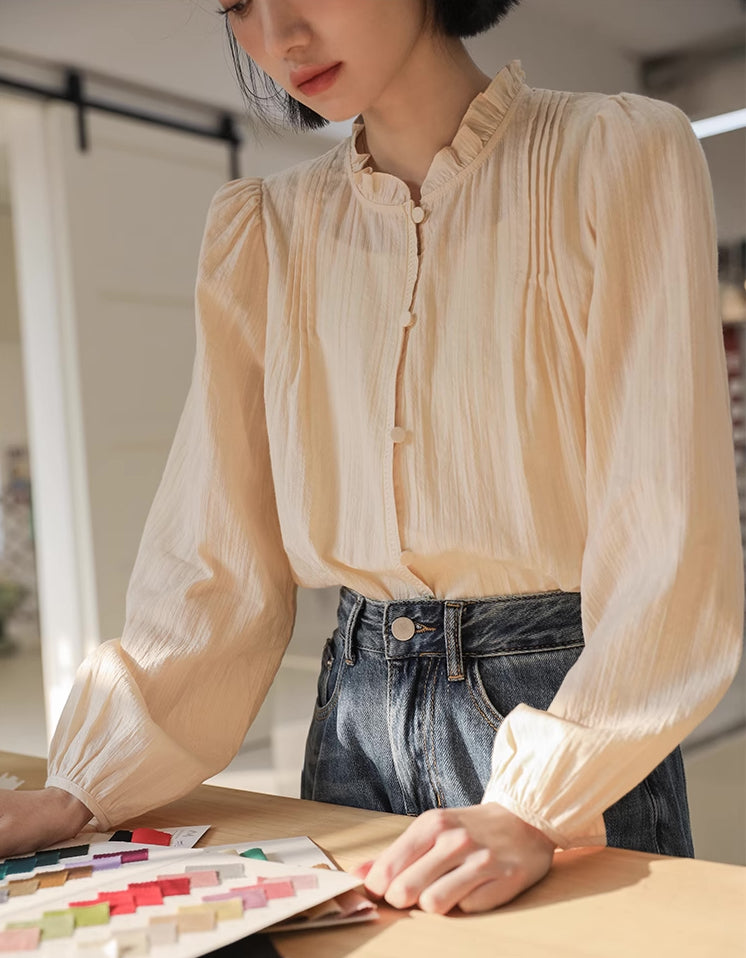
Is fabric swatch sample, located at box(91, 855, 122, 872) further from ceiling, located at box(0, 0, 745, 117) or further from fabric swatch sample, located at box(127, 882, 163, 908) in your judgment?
ceiling, located at box(0, 0, 745, 117)

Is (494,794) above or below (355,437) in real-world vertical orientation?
below

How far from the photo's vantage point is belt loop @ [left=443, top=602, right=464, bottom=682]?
86cm

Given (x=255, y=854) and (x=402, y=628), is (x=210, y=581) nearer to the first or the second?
(x=402, y=628)

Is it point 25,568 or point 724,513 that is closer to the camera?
point 724,513

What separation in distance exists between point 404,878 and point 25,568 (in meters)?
7.54

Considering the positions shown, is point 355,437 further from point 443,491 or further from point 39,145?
point 39,145

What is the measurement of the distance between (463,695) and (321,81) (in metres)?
0.48

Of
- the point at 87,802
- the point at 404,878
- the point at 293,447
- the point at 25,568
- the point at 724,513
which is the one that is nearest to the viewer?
the point at 404,878

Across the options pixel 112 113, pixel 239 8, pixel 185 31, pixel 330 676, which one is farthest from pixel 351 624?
pixel 112 113

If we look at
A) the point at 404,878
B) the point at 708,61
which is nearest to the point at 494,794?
the point at 404,878

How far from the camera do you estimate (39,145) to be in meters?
3.54

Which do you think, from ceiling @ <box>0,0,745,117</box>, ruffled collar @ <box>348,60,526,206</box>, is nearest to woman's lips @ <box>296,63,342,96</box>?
ruffled collar @ <box>348,60,526,206</box>

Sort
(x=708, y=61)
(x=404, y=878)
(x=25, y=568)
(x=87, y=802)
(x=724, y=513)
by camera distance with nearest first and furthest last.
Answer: (x=404, y=878)
(x=724, y=513)
(x=87, y=802)
(x=708, y=61)
(x=25, y=568)

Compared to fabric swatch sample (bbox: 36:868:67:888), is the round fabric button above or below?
above
